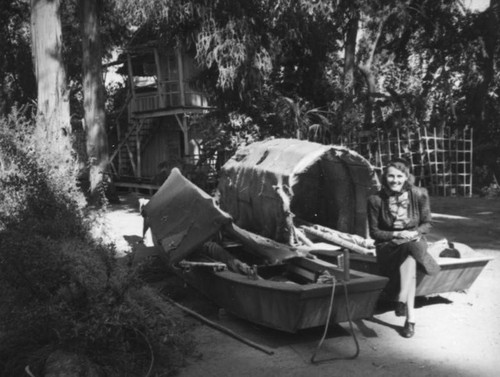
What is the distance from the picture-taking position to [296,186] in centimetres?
1020

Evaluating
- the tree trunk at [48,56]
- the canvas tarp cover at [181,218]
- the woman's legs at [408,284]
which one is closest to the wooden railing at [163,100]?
the tree trunk at [48,56]

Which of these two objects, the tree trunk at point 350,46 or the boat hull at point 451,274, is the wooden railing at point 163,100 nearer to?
the tree trunk at point 350,46

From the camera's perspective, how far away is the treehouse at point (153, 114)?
22.5m

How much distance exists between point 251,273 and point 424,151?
1295 centimetres

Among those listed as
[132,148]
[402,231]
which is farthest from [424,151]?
[132,148]

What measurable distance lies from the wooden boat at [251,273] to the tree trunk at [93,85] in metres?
8.68

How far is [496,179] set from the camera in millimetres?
20609

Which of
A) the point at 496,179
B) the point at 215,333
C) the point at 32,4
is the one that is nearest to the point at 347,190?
the point at 215,333

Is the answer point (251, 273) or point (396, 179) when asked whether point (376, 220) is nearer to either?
point (396, 179)

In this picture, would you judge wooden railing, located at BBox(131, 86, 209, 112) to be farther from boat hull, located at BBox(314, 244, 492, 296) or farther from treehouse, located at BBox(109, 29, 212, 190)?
boat hull, located at BBox(314, 244, 492, 296)

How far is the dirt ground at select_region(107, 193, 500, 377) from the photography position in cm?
485

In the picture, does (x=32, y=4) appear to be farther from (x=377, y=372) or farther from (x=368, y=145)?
(x=368, y=145)

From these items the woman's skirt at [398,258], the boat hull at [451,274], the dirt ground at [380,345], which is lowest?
the dirt ground at [380,345]

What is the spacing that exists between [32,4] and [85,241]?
224 inches
